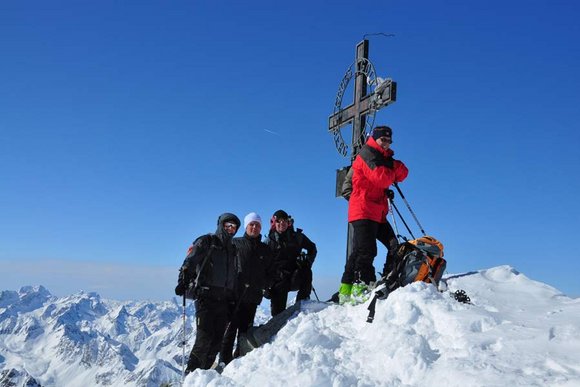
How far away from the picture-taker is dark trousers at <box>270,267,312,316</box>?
28.6 ft

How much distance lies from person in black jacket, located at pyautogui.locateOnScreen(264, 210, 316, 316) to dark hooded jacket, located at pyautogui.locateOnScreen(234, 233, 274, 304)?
1.54ft

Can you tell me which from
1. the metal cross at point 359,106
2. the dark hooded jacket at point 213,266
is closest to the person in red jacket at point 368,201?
the dark hooded jacket at point 213,266

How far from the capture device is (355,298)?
7.14 meters

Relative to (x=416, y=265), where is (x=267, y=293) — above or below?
below

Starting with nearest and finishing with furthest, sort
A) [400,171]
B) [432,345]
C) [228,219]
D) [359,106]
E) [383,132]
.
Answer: [432,345] < [383,132] < [400,171] < [228,219] < [359,106]

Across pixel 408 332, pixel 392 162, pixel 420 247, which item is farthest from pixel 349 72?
Answer: pixel 408 332

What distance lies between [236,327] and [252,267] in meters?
0.99

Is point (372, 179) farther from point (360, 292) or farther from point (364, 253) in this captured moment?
point (360, 292)

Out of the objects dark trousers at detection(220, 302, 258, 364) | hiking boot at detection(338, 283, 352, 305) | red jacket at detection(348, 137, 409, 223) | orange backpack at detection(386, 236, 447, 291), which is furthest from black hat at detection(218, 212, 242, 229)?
orange backpack at detection(386, 236, 447, 291)

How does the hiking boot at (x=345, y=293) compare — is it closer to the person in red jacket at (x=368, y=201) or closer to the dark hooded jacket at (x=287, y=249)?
the person in red jacket at (x=368, y=201)

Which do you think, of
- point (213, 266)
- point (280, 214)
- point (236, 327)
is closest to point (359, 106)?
point (280, 214)

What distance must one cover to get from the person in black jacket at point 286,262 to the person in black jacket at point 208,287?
4.05 ft

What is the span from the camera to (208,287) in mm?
7293

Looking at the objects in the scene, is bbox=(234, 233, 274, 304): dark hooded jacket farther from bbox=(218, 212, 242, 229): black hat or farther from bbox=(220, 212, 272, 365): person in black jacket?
bbox=(218, 212, 242, 229): black hat
